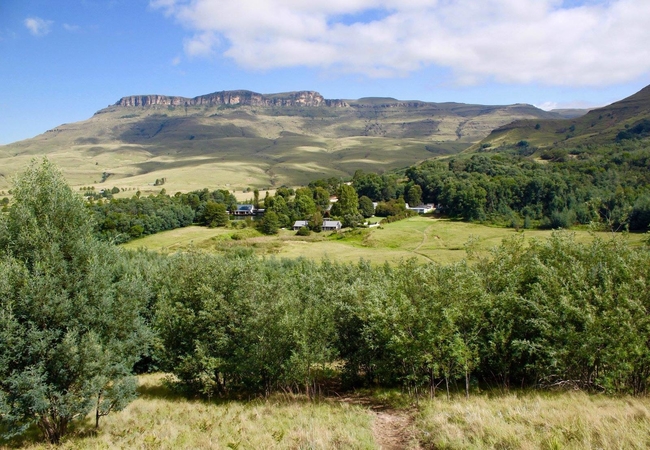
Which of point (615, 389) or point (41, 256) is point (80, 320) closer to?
point (41, 256)

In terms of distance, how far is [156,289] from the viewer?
131ft

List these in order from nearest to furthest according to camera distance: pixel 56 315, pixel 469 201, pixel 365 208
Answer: pixel 56 315 < pixel 469 201 < pixel 365 208

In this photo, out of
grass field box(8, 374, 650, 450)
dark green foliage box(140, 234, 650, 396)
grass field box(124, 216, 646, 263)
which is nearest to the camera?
grass field box(8, 374, 650, 450)

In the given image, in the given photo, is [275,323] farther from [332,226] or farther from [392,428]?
[332,226]

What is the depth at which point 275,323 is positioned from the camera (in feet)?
82.3

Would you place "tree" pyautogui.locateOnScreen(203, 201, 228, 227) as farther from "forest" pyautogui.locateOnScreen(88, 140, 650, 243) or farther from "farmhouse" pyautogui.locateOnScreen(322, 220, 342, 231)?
"farmhouse" pyautogui.locateOnScreen(322, 220, 342, 231)

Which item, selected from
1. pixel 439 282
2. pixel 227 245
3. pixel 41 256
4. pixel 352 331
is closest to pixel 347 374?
pixel 352 331

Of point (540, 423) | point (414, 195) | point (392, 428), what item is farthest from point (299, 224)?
point (540, 423)

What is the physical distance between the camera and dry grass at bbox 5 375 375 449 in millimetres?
16766

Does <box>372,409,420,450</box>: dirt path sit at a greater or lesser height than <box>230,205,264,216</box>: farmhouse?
lesser

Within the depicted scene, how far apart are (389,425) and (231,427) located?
26.1ft

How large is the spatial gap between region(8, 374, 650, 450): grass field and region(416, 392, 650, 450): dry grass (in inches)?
1.6

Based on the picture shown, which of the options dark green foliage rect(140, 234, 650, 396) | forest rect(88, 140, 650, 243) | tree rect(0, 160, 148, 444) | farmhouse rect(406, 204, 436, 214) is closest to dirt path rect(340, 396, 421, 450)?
dark green foliage rect(140, 234, 650, 396)

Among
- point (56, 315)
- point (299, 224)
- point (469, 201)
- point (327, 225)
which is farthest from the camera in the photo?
point (299, 224)
